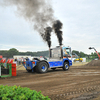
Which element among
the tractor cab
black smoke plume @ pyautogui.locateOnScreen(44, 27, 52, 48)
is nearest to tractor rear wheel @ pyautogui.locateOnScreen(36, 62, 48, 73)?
the tractor cab

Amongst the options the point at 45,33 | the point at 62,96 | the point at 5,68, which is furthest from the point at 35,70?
the point at 62,96

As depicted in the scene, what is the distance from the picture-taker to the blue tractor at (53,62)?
11.5 m

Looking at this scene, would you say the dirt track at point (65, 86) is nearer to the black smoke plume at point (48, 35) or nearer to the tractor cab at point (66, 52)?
the tractor cab at point (66, 52)

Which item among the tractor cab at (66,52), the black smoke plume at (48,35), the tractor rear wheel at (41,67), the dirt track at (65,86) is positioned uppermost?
the black smoke plume at (48,35)

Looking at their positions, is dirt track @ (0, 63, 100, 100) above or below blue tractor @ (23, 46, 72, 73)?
below

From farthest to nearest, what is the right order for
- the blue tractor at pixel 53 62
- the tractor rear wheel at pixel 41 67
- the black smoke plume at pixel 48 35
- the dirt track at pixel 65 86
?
the black smoke plume at pixel 48 35 < the blue tractor at pixel 53 62 < the tractor rear wheel at pixel 41 67 < the dirt track at pixel 65 86

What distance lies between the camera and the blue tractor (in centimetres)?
1151

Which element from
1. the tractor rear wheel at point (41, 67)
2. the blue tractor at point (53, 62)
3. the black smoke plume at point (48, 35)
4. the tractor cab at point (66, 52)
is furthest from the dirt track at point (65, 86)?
the black smoke plume at point (48, 35)

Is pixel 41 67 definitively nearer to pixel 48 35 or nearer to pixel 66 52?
pixel 66 52

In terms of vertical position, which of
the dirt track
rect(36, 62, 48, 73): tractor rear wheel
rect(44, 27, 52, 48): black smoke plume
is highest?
rect(44, 27, 52, 48): black smoke plume

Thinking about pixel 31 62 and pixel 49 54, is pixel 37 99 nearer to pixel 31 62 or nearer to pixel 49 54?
pixel 31 62

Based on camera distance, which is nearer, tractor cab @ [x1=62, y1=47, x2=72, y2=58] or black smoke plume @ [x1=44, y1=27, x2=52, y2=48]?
tractor cab @ [x1=62, y1=47, x2=72, y2=58]

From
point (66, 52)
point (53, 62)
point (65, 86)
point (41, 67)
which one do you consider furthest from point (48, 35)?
point (65, 86)

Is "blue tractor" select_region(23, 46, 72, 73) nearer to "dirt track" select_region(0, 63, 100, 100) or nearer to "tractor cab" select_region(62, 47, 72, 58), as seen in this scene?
"tractor cab" select_region(62, 47, 72, 58)
